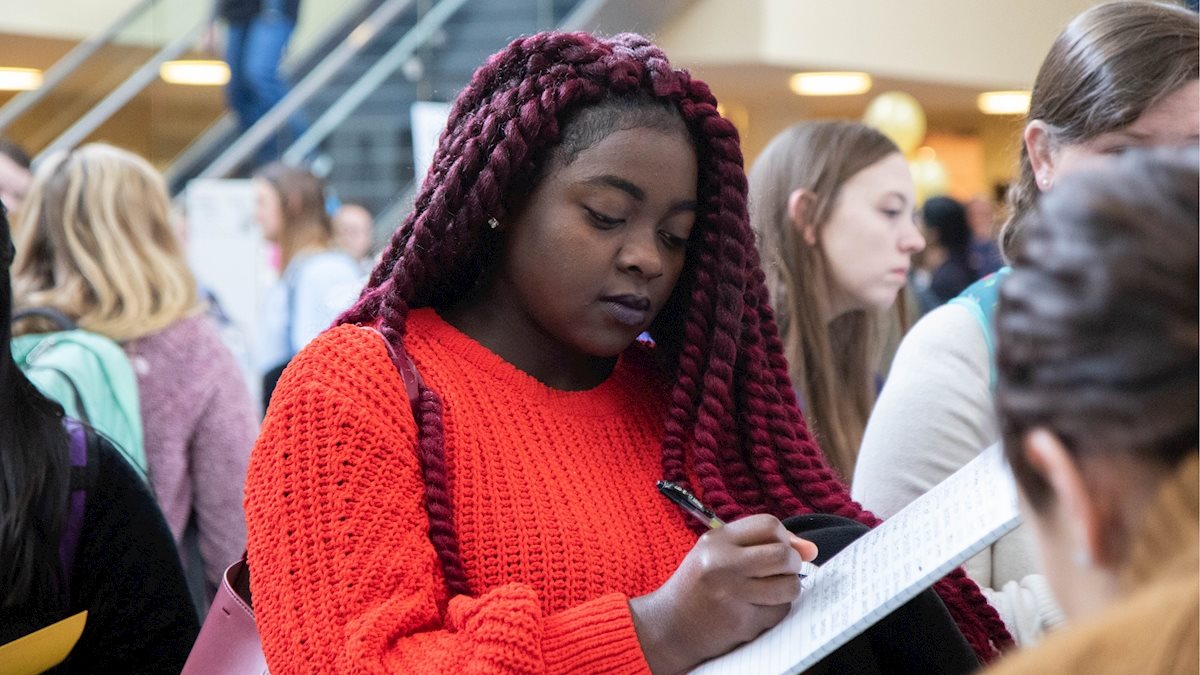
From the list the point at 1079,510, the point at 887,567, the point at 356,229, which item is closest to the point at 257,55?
the point at 356,229

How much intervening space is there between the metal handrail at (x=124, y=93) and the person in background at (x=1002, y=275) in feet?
26.5

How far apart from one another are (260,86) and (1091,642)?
866cm

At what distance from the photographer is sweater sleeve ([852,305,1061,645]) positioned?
1.91 m

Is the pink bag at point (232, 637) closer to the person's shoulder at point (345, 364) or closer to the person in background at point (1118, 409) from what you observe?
the person's shoulder at point (345, 364)

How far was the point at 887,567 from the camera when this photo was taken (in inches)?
49.7

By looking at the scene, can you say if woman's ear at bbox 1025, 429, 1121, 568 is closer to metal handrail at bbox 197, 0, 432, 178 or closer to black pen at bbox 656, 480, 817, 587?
black pen at bbox 656, 480, 817, 587

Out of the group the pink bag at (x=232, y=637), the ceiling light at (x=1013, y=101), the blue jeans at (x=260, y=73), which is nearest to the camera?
the pink bag at (x=232, y=637)

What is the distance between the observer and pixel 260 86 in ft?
29.1

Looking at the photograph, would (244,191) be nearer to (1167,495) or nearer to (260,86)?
(260,86)

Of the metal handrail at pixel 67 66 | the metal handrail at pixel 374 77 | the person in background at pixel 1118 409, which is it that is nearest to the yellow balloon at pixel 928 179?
the metal handrail at pixel 374 77

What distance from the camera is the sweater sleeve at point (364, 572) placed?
4.45 ft

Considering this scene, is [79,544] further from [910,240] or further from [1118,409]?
[910,240]

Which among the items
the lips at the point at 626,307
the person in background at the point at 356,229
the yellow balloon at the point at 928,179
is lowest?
the yellow balloon at the point at 928,179

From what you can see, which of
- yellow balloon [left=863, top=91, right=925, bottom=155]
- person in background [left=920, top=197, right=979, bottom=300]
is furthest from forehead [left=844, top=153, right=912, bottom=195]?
yellow balloon [left=863, top=91, right=925, bottom=155]
